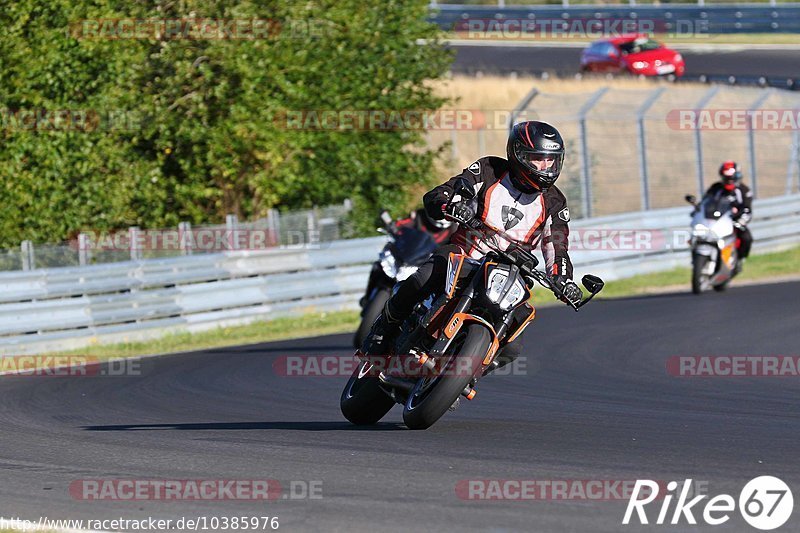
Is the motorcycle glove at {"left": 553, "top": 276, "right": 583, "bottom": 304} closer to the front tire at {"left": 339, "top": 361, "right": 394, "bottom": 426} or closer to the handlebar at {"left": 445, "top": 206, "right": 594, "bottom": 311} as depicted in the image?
the handlebar at {"left": 445, "top": 206, "right": 594, "bottom": 311}

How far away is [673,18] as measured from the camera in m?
49.2

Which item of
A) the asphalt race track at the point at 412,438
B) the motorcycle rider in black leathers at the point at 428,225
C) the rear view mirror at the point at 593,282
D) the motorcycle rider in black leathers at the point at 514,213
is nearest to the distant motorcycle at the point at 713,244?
the asphalt race track at the point at 412,438

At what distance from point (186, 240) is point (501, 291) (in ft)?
37.0

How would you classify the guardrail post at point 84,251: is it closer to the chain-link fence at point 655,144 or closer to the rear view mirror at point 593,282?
the chain-link fence at point 655,144

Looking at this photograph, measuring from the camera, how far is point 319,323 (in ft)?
60.2

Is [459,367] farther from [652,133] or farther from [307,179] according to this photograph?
[652,133]

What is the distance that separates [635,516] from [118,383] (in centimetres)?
752

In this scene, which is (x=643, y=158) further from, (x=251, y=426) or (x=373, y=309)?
(x=251, y=426)

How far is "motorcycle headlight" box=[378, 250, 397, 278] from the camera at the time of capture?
42.6 ft

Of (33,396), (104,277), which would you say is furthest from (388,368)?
(104,277)

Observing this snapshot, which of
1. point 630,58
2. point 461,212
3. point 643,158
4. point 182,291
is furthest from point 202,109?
point 630,58

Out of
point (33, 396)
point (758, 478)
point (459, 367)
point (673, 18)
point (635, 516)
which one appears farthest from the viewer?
point (673, 18)

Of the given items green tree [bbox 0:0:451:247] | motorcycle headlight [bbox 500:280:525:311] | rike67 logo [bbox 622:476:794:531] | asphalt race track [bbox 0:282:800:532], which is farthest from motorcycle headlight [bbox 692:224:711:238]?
rike67 logo [bbox 622:476:794:531]

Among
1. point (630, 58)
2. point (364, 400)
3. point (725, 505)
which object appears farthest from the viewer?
point (630, 58)
